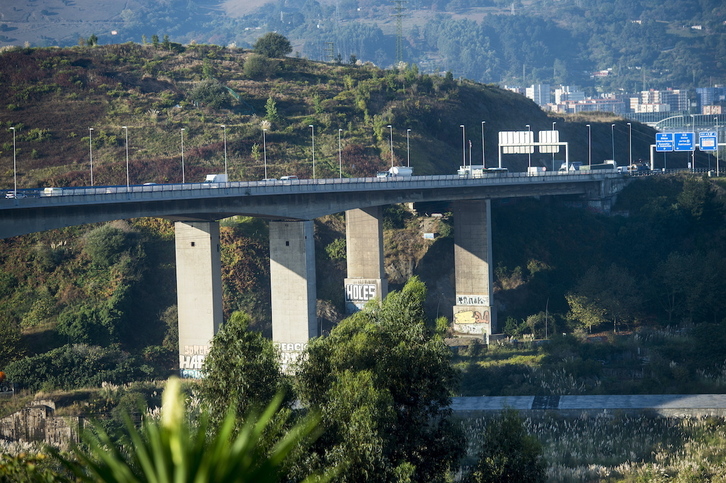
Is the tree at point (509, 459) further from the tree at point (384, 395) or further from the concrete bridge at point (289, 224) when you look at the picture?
the concrete bridge at point (289, 224)

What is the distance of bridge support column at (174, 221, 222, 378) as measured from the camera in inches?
2864

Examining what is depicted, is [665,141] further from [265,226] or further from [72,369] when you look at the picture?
[72,369]

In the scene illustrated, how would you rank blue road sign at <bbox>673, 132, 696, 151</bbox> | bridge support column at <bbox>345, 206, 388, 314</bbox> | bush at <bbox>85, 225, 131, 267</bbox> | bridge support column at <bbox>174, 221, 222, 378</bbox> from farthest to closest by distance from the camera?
blue road sign at <bbox>673, 132, 696, 151</bbox> → bush at <bbox>85, 225, 131, 267</bbox> → bridge support column at <bbox>345, 206, 388, 314</bbox> → bridge support column at <bbox>174, 221, 222, 378</bbox>

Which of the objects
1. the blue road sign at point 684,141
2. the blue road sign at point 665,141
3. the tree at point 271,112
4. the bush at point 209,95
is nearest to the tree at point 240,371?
the tree at point 271,112

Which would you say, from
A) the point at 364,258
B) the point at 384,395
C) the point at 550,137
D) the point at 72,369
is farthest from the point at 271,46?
the point at 384,395

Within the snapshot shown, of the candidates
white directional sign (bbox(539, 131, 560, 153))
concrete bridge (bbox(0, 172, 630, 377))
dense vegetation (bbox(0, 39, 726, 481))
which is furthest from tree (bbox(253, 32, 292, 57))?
concrete bridge (bbox(0, 172, 630, 377))

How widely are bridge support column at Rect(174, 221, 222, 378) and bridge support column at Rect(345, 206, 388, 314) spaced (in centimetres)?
1794

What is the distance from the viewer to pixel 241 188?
7100 centimetres

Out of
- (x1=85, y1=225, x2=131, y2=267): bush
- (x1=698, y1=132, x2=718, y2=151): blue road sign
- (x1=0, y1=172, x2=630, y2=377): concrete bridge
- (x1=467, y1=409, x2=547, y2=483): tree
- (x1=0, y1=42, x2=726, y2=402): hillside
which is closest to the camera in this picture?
(x1=467, y1=409, x2=547, y2=483): tree

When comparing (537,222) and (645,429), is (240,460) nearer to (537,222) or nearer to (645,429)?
(645,429)

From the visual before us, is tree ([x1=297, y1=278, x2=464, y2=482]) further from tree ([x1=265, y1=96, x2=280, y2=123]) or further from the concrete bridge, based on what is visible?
tree ([x1=265, y1=96, x2=280, y2=123])

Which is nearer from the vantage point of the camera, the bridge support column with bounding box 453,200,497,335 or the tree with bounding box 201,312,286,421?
the tree with bounding box 201,312,286,421

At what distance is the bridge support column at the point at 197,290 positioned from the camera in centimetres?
7275

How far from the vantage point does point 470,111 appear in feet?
464
